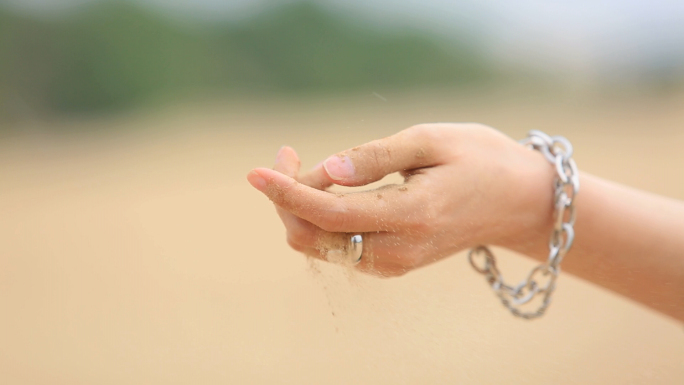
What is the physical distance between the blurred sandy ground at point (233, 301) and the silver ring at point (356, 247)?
4.0 inches

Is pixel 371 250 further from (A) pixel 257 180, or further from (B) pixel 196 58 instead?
(B) pixel 196 58

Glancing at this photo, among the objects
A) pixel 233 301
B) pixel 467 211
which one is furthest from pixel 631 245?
pixel 233 301

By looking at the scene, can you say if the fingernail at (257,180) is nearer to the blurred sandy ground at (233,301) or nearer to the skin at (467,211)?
the skin at (467,211)

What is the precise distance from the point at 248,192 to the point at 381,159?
18.0ft

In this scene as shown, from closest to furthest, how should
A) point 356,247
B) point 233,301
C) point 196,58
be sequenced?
point 356,247 < point 233,301 < point 196,58

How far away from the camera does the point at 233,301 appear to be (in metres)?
3.36

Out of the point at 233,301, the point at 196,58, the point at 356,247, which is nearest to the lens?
the point at 356,247

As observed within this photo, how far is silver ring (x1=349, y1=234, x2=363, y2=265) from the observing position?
901 mm

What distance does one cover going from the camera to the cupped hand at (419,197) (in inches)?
33.6

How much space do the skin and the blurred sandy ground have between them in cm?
15

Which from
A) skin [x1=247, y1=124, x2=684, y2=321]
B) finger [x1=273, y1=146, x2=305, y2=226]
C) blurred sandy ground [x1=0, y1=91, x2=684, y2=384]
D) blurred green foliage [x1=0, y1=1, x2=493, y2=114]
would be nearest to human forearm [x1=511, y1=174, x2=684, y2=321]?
skin [x1=247, y1=124, x2=684, y2=321]

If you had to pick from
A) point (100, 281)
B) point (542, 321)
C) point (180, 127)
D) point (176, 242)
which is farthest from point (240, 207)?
point (180, 127)

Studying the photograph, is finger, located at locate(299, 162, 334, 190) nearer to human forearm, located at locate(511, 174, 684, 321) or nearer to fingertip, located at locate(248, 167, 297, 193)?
fingertip, located at locate(248, 167, 297, 193)

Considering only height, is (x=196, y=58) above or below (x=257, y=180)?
above
